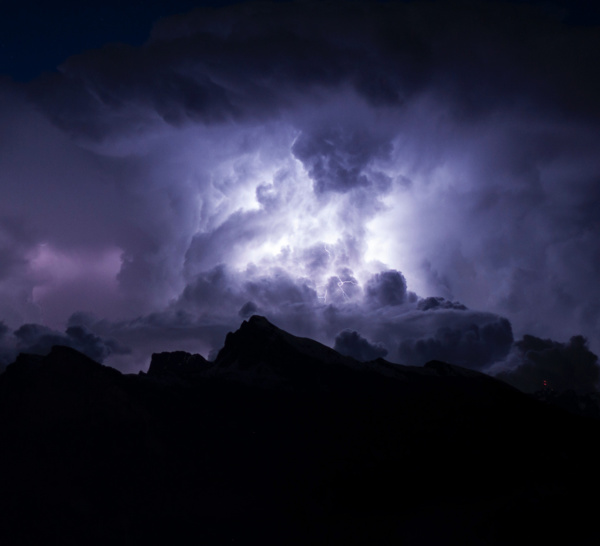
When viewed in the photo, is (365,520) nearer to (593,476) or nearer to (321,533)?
(321,533)

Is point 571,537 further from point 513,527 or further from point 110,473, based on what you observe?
point 110,473

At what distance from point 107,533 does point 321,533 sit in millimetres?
67172

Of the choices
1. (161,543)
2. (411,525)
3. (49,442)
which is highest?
(49,442)

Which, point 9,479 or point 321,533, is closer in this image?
point 321,533

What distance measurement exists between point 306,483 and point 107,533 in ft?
227

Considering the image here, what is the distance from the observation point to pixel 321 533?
557ft

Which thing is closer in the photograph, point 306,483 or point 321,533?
point 321,533

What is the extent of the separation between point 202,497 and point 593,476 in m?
Result: 142

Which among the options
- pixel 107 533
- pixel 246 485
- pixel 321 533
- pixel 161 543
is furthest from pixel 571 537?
pixel 107 533

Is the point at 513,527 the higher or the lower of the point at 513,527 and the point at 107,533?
the higher

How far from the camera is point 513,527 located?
161 m

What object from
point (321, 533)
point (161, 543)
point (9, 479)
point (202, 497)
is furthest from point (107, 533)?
point (321, 533)

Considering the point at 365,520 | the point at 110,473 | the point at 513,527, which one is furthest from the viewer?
the point at 110,473

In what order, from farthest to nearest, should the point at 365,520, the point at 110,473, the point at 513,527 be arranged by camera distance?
the point at 110,473 → the point at 365,520 → the point at 513,527
